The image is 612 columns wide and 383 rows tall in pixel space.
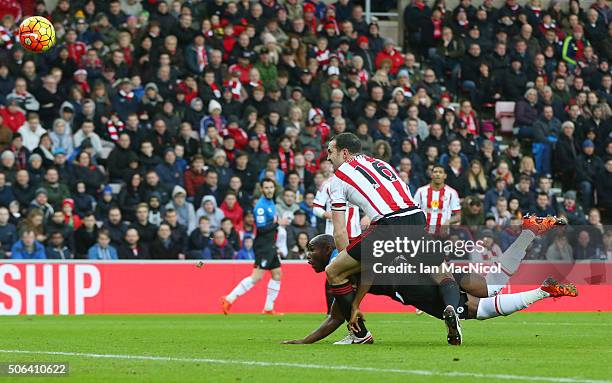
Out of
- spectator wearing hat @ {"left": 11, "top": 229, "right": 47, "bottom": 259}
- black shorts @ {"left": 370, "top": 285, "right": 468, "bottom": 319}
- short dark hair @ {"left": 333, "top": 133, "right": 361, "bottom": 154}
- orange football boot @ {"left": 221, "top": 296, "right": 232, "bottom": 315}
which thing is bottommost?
orange football boot @ {"left": 221, "top": 296, "right": 232, "bottom": 315}

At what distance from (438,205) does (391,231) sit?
22.3 feet

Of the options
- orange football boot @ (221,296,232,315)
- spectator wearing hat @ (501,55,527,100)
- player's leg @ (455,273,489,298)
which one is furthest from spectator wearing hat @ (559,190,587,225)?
player's leg @ (455,273,489,298)

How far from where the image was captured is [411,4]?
28.7 m

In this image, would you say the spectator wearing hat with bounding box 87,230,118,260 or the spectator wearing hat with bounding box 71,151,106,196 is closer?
the spectator wearing hat with bounding box 87,230,118,260

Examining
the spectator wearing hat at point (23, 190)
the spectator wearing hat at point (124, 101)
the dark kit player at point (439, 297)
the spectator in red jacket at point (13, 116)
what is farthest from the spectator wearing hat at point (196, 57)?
the dark kit player at point (439, 297)

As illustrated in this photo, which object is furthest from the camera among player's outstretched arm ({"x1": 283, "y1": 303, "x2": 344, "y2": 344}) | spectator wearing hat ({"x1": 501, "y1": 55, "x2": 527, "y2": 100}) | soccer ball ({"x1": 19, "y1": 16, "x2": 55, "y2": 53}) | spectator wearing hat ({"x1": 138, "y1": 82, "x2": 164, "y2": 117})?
spectator wearing hat ({"x1": 501, "y1": 55, "x2": 527, "y2": 100})

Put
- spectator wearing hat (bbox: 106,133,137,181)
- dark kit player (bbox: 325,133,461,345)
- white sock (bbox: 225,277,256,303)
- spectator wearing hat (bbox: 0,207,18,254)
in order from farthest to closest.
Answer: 1. spectator wearing hat (bbox: 106,133,137,181)
2. spectator wearing hat (bbox: 0,207,18,254)
3. white sock (bbox: 225,277,256,303)
4. dark kit player (bbox: 325,133,461,345)

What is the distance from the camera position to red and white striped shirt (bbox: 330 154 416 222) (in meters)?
11.4

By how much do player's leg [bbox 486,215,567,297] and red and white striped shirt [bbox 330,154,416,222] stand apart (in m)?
1.39

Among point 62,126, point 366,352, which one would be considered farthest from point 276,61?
point 366,352

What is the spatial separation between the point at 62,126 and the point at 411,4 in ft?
33.1

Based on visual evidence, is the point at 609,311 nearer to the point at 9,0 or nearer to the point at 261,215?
the point at 261,215

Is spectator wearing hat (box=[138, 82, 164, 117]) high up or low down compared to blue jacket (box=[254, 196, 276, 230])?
up

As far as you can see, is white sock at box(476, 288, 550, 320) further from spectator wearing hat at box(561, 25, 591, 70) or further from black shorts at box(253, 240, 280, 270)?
spectator wearing hat at box(561, 25, 591, 70)
